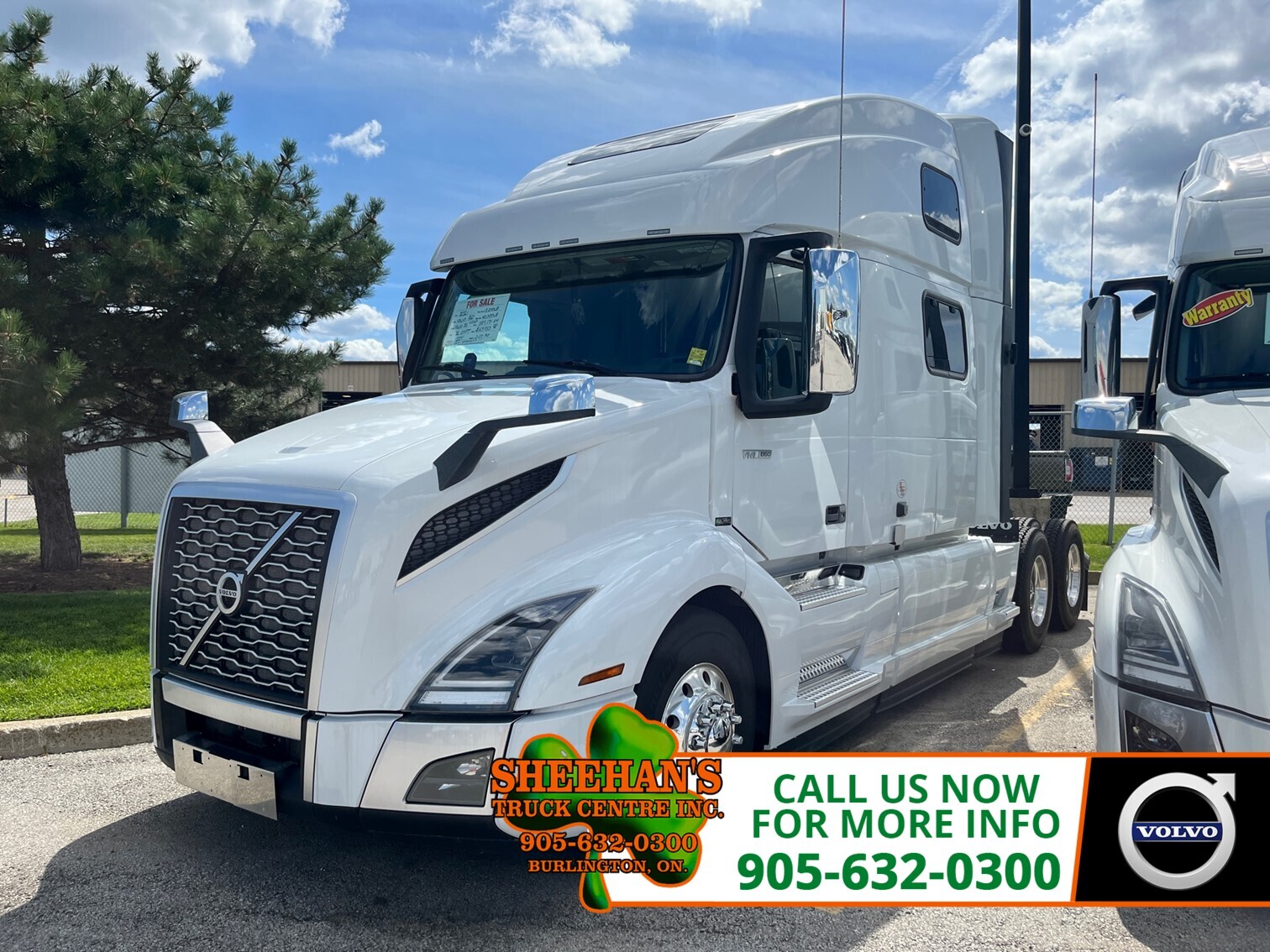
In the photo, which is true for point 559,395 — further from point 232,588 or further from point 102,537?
point 102,537

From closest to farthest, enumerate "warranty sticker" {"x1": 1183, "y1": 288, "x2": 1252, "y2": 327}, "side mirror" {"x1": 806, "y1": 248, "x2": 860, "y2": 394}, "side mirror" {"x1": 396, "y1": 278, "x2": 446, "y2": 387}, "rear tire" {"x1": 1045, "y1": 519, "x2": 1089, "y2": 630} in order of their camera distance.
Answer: "side mirror" {"x1": 806, "y1": 248, "x2": 860, "y2": 394} < "warranty sticker" {"x1": 1183, "y1": 288, "x2": 1252, "y2": 327} < "side mirror" {"x1": 396, "y1": 278, "x2": 446, "y2": 387} < "rear tire" {"x1": 1045, "y1": 519, "x2": 1089, "y2": 630}

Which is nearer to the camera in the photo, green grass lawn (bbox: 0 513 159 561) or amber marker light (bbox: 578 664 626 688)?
amber marker light (bbox: 578 664 626 688)

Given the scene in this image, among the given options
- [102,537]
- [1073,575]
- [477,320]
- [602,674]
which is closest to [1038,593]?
[1073,575]

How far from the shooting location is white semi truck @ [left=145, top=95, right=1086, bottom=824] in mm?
3449

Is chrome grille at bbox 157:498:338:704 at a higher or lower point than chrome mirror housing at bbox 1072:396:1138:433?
lower

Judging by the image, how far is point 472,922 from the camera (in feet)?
12.0

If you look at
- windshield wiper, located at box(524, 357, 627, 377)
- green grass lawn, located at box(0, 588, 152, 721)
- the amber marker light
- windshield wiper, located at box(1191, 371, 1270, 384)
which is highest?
windshield wiper, located at box(524, 357, 627, 377)

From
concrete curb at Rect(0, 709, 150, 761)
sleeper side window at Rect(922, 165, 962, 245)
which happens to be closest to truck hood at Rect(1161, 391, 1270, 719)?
sleeper side window at Rect(922, 165, 962, 245)

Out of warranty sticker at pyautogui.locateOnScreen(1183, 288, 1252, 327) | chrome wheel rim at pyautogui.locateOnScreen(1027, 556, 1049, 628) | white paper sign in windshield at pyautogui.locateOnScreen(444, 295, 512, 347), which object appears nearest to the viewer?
warranty sticker at pyautogui.locateOnScreen(1183, 288, 1252, 327)

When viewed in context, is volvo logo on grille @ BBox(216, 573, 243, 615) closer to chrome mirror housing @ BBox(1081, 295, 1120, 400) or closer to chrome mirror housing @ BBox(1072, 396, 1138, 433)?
chrome mirror housing @ BBox(1072, 396, 1138, 433)

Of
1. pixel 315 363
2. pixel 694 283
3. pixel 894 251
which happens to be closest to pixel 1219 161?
pixel 894 251

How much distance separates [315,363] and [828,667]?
8.88 metres

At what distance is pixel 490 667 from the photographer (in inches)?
135

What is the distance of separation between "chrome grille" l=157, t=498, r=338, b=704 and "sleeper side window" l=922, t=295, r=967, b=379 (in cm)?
428
